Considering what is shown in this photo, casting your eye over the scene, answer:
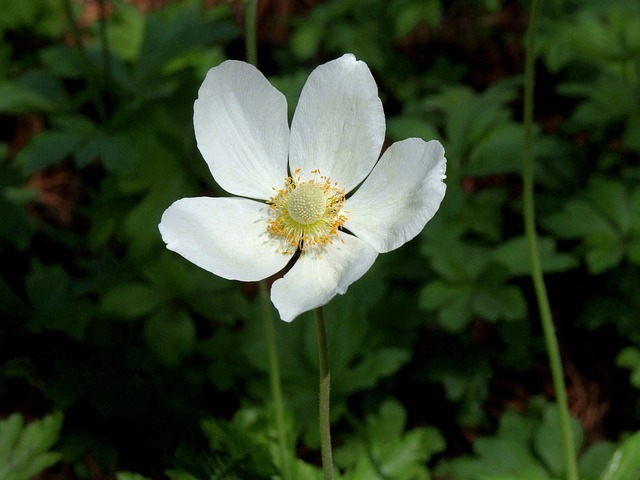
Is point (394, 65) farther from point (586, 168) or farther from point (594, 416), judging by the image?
point (594, 416)

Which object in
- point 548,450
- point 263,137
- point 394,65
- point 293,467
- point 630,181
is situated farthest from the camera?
point 394,65

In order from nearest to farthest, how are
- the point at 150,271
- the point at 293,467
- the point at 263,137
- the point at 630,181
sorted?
the point at 263,137 → the point at 293,467 → the point at 150,271 → the point at 630,181

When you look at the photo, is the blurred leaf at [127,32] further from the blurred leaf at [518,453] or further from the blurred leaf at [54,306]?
the blurred leaf at [518,453]

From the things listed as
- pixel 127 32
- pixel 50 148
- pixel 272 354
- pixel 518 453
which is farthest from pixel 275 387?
pixel 127 32

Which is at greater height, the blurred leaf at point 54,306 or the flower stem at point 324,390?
the blurred leaf at point 54,306

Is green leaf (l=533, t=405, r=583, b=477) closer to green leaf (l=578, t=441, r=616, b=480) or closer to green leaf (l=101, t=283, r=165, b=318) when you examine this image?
green leaf (l=578, t=441, r=616, b=480)

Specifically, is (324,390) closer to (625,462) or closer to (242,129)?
(242,129)

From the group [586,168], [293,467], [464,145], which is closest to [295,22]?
[464,145]

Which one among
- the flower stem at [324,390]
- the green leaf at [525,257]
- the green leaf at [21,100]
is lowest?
the flower stem at [324,390]

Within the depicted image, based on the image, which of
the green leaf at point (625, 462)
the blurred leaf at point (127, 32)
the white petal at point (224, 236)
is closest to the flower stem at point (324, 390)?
the white petal at point (224, 236)
